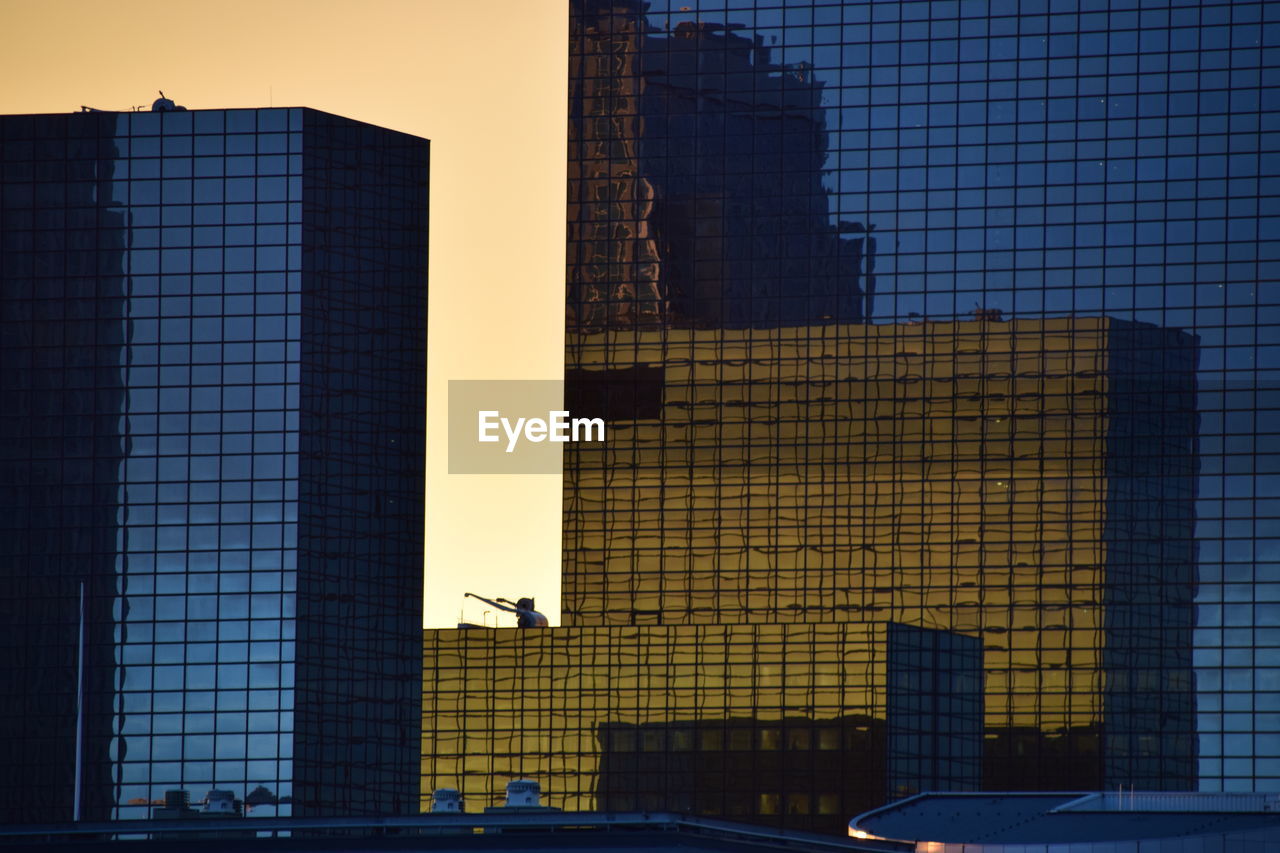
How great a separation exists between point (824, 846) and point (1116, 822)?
16079 millimetres

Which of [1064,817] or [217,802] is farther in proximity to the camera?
[217,802]

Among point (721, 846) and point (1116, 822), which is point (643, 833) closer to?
point (721, 846)

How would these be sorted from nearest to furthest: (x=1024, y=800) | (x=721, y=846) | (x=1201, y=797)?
(x=721, y=846), (x=1201, y=797), (x=1024, y=800)

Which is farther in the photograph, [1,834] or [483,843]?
[1,834]

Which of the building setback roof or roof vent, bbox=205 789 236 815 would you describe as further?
roof vent, bbox=205 789 236 815

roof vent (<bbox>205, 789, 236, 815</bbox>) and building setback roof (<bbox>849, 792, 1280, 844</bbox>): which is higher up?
building setback roof (<bbox>849, 792, 1280, 844</bbox>)

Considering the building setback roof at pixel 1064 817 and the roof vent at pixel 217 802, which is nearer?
the building setback roof at pixel 1064 817

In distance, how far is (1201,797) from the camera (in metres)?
134

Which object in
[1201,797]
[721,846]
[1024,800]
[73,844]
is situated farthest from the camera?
[1024,800]

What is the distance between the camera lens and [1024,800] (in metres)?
143

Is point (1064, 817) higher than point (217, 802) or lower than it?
higher

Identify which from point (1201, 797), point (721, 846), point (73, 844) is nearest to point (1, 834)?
point (73, 844)

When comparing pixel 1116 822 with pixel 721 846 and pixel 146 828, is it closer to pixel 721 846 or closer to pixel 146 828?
pixel 721 846

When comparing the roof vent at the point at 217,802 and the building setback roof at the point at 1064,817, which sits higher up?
the building setback roof at the point at 1064,817
